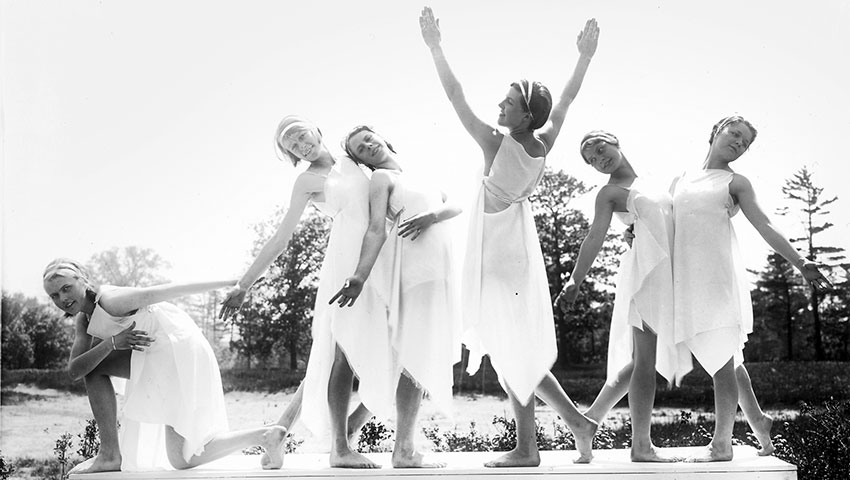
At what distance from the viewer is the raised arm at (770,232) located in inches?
164

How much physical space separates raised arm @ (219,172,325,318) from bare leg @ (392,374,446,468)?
35.4 inches

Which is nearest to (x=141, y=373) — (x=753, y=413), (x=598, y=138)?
(x=598, y=138)

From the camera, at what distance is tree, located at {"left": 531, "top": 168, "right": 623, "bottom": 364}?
22.7 feet

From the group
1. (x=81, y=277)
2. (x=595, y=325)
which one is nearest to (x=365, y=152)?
(x=81, y=277)

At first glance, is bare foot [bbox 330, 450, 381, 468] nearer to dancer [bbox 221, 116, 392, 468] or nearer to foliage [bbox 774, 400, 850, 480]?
dancer [bbox 221, 116, 392, 468]

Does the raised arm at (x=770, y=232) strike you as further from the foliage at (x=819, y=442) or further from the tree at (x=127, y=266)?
the tree at (x=127, y=266)

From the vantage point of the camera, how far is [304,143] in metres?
4.37

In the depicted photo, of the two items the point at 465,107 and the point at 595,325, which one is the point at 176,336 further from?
the point at 595,325

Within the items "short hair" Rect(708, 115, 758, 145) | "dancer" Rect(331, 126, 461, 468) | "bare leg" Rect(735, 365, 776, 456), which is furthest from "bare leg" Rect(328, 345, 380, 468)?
"short hair" Rect(708, 115, 758, 145)

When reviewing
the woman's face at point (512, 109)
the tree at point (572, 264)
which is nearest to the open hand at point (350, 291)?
the woman's face at point (512, 109)

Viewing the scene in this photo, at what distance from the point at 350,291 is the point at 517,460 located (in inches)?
47.4

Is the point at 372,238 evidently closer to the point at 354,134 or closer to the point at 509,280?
the point at 354,134

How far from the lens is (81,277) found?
13.9 ft

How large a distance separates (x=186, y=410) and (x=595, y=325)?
13.0ft
